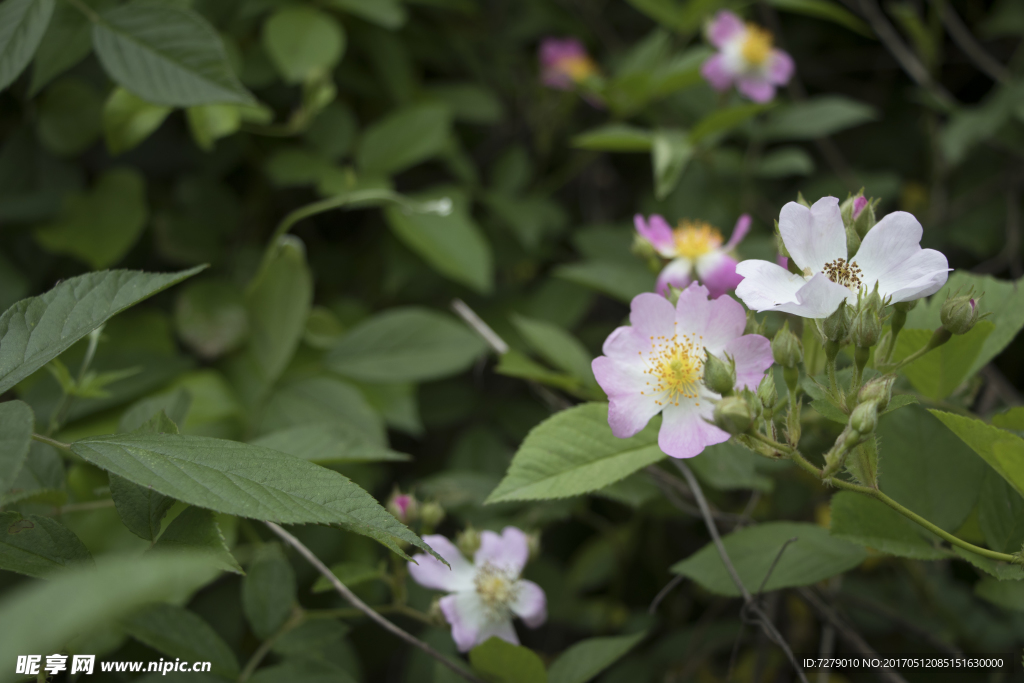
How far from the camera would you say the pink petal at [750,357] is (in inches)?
31.6

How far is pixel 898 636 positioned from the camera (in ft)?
5.72

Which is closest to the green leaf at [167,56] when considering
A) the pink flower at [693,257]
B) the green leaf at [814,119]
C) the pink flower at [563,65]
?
the pink flower at [693,257]

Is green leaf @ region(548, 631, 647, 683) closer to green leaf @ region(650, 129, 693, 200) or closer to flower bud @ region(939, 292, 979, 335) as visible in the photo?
flower bud @ region(939, 292, 979, 335)

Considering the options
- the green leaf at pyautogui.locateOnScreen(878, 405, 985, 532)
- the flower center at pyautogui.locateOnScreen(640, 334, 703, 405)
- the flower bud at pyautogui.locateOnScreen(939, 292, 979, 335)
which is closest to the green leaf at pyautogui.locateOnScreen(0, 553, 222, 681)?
the flower center at pyautogui.locateOnScreen(640, 334, 703, 405)

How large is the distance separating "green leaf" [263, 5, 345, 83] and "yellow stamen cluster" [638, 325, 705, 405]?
1030mm

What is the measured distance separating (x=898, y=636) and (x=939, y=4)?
175cm

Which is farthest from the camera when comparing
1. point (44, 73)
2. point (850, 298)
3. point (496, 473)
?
point (496, 473)

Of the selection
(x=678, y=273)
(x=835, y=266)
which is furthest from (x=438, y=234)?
(x=835, y=266)

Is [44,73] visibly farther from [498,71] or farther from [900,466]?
[900,466]

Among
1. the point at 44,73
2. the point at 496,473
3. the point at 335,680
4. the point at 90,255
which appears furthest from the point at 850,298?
the point at 90,255

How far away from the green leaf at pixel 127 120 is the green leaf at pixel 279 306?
0.34m

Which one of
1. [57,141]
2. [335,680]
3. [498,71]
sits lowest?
[335,680]

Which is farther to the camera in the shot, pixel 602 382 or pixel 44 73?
pixel 44 73

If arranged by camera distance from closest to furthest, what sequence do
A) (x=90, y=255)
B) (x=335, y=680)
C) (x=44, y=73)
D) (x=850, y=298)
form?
(x=850, y=298)
(x=335, y=680)
(x=44, y=73)
(x=90, y=255)
